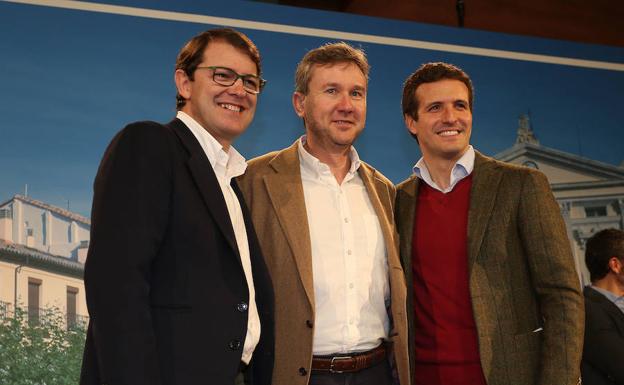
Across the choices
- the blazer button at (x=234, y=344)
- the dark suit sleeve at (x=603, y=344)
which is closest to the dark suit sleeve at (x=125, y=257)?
the blazer button at (x=234, y=344)

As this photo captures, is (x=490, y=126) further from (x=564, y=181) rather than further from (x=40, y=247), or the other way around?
(x=40, y=247)

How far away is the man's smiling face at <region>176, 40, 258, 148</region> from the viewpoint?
220cm

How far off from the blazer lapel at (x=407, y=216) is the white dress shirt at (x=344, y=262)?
0.09 meters

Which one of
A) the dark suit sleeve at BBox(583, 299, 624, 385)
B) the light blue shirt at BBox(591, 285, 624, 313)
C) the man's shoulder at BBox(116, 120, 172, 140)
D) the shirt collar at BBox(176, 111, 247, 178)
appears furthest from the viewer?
the light blue shirt at BBox(591, 285, 624, 313)

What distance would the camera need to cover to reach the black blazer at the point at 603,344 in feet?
11.3

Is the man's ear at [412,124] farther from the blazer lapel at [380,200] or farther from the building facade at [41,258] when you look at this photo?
the building facade at [41,258]

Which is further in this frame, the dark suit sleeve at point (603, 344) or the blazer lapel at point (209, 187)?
the dark suit sleeve at point (603, 344)

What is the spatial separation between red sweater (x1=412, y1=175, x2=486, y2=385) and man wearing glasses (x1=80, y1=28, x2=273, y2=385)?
2.00 feet

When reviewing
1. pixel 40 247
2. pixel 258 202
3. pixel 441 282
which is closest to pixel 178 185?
pixel 258 202

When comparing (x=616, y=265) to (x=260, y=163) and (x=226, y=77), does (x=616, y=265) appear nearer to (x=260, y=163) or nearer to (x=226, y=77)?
(x=260, y=163)

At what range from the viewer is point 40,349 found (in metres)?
3.03

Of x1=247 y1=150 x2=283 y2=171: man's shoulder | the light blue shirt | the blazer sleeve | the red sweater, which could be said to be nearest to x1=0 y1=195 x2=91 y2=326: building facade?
x1=247 y1=150 x2=283 y2=171: man's shoulder

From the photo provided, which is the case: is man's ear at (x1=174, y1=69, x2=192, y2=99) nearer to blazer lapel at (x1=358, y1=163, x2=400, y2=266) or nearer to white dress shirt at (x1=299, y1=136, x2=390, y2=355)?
white dress shirt at (x1=299, y1=136, x2=390, y2=355)

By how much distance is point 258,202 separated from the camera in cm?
244
